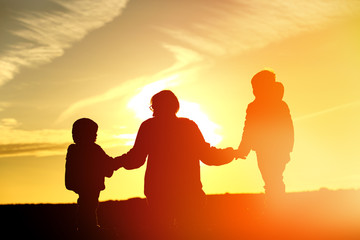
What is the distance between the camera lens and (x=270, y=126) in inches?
486

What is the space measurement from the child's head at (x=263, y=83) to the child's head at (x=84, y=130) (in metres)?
3.81

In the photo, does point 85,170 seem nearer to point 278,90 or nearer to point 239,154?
point 239,154

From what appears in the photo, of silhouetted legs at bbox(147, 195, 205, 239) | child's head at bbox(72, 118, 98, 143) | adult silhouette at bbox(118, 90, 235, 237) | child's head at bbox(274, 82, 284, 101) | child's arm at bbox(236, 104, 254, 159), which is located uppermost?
child's head at bbox(274, 82, 284, 101)

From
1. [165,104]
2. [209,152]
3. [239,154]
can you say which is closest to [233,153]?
[239,154]

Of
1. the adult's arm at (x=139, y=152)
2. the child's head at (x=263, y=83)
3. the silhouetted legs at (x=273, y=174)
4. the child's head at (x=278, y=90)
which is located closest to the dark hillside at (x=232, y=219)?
the silhouetted legs at (x=273, y=174)

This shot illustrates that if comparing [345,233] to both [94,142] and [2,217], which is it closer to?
[94,142]

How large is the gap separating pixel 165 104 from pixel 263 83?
304 cm

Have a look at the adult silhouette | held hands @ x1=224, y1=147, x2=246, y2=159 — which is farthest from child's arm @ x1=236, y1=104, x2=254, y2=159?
the adult silhouette

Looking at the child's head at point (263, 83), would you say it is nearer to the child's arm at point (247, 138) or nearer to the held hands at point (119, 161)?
the child's arm at point (247, 138)

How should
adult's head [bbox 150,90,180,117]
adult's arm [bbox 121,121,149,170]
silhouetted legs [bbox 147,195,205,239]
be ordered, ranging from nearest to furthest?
silhouetted legs [bbox 147,195,205,239] → adult's head [bbox 150,90,180,117] → adult's arm [bbox 121,121,149,170]

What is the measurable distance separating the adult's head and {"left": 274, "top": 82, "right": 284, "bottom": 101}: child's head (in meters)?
2.94

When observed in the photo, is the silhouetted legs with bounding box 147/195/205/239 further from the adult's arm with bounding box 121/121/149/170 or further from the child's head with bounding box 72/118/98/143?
the child's head with bounding box 72/118/98/143

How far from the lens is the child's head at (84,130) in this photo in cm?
1091

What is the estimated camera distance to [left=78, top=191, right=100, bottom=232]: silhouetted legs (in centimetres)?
1088
